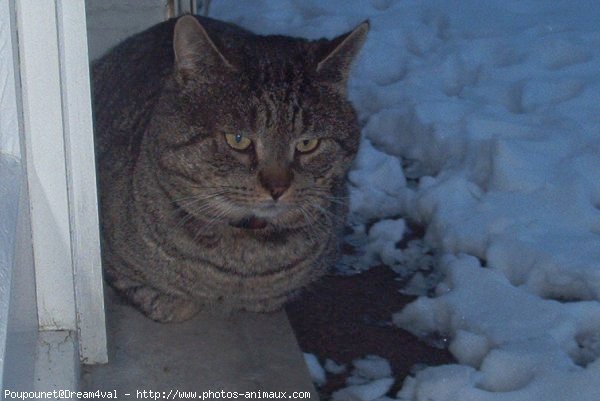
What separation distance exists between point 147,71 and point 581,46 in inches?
91.2

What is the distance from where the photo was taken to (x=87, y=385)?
90.2 inches

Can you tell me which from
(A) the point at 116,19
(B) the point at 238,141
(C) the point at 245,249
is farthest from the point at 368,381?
(A) the point at 116,19

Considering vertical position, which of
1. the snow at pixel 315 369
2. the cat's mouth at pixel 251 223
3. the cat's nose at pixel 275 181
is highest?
the cat's nose at pixel 275 181

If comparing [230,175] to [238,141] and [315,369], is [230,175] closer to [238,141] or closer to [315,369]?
[238,141]

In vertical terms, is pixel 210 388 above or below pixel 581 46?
below

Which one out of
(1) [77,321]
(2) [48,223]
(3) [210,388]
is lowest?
(3) [210,388]

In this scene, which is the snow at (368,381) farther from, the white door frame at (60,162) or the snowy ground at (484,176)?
the white door frame at (60,162)

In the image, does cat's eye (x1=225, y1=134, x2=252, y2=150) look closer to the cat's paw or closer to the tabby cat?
the tabby cat

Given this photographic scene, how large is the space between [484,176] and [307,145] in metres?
1.20

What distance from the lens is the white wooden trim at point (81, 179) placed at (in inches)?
77.4

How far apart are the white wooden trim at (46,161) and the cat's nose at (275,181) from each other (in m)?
0.49

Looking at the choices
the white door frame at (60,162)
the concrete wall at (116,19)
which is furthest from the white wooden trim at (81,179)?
the concrete wall at (116,19)

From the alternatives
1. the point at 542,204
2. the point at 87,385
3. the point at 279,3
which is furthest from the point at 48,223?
the point at 279,3

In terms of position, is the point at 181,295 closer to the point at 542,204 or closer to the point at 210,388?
the point at 210,388
